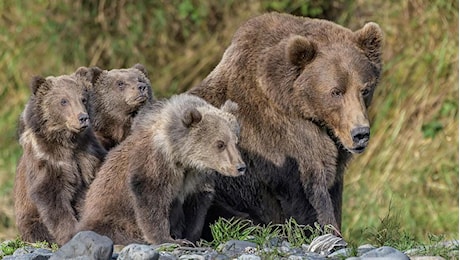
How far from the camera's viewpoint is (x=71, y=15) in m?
15.1

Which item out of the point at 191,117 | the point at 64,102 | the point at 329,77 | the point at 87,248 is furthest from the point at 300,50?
the point at 87,248

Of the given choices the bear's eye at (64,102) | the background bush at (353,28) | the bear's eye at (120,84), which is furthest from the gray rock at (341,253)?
the background bush at (353,28)

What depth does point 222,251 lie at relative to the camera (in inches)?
287

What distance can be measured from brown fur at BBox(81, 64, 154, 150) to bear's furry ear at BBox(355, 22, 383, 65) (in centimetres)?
161

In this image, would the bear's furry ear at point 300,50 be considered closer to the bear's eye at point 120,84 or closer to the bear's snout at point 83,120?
the bear's eye at point 120,84

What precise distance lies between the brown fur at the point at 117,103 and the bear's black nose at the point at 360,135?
1.60 metres

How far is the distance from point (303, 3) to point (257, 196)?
677 cm

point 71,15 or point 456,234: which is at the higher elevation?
point 71,15

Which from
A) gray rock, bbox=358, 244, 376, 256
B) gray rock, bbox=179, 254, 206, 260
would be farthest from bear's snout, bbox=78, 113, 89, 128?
gray rock, bbox=358, 244, 376, 256

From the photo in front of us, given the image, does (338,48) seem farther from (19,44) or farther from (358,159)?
(19,44)

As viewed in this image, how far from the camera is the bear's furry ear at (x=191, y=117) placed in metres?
7.68

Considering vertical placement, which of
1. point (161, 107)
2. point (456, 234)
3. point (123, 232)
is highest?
point (161, 107)

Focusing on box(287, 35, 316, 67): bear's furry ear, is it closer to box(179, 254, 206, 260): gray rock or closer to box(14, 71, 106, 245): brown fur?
box(14, 71, 106, 245): brown fur

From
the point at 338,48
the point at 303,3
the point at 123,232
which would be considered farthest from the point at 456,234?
the point at 123,232
